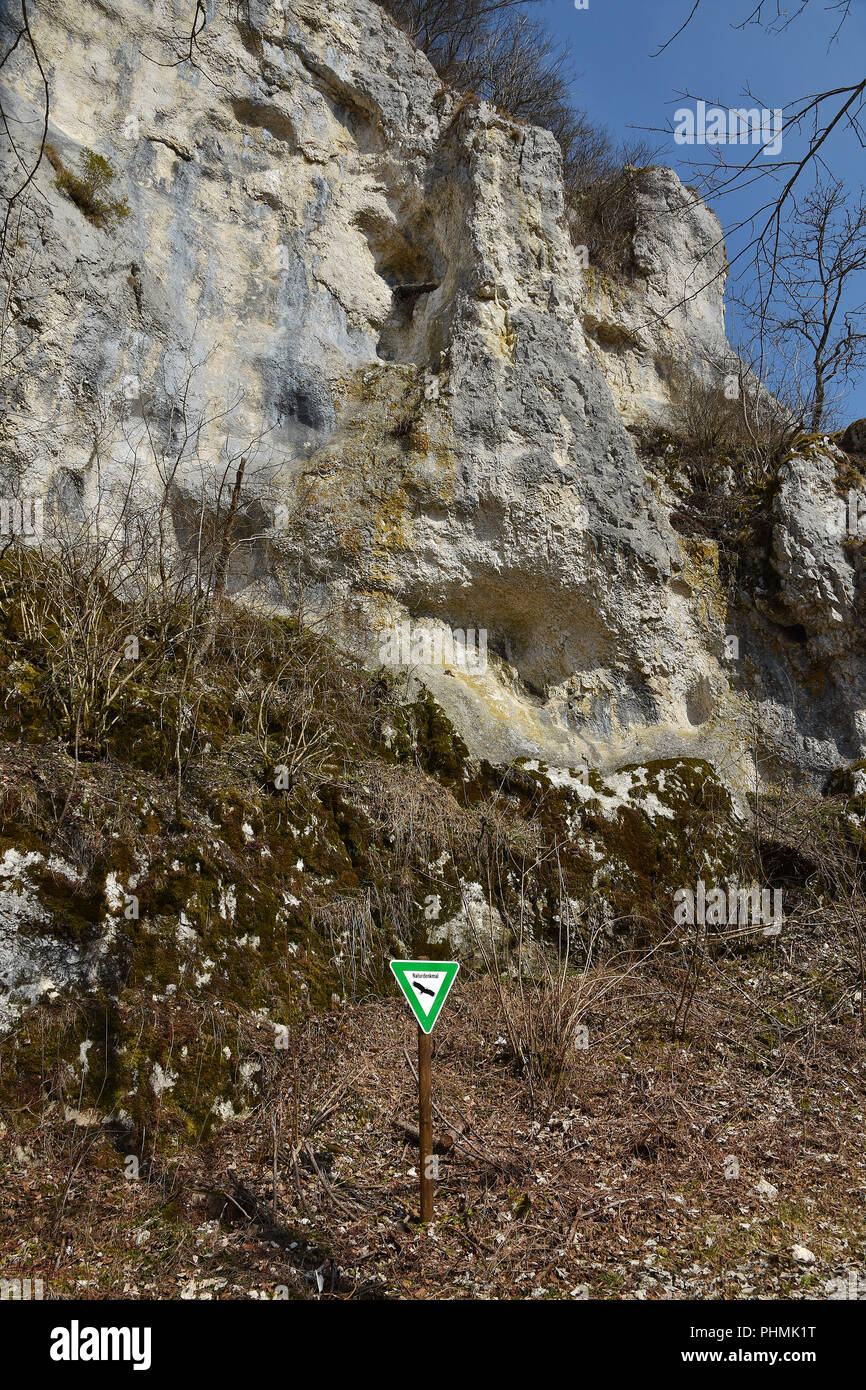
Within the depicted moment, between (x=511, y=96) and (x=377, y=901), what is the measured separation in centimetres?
1190

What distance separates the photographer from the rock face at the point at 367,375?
6883mm

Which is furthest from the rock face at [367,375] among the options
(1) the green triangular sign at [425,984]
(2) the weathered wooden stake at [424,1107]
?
(2) the weathered wooden stake at [424,1107]

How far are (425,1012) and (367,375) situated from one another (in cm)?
645

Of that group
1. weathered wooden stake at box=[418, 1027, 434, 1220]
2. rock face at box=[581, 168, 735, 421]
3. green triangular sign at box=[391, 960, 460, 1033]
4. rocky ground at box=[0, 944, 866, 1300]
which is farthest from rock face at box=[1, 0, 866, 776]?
weathered wooden stake at box=[418, 1027, 434, 1220]

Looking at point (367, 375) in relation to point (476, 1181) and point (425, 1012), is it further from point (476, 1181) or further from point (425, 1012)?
point (476, 1181)

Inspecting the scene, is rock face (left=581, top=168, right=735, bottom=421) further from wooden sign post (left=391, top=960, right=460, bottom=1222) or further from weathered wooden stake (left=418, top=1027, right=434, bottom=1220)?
weathered wooden stake (left=418, top=1027, right=434, bottom=1220)

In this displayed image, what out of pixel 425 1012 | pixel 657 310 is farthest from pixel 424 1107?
pixel 657 310

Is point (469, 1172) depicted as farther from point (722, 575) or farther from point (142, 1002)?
point (722, 575)

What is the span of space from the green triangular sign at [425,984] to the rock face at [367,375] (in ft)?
11.2

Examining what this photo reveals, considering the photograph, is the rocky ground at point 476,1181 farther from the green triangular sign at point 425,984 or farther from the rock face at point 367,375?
the rock face at point 367,375

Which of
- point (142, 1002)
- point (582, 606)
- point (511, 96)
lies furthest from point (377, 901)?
point (511, 96)

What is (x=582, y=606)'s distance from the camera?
25.3ft

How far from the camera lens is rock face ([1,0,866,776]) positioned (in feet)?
22.6

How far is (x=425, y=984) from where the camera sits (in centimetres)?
332
